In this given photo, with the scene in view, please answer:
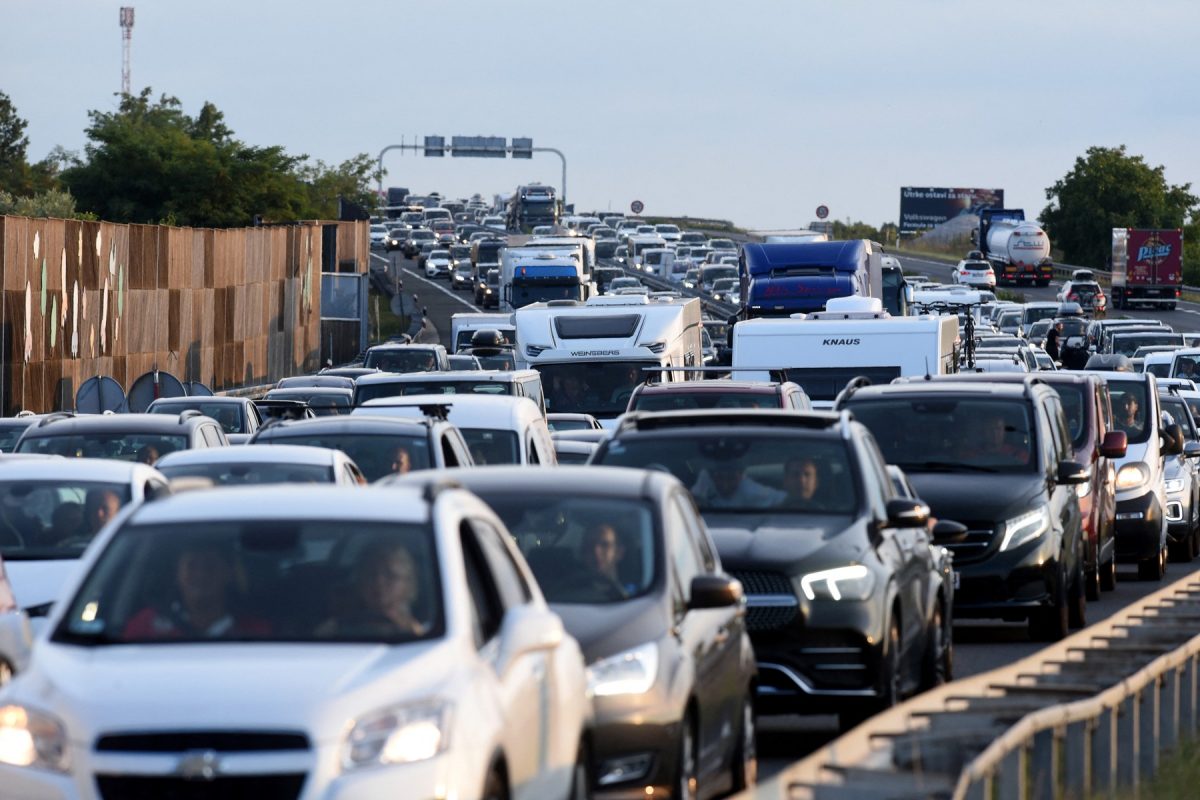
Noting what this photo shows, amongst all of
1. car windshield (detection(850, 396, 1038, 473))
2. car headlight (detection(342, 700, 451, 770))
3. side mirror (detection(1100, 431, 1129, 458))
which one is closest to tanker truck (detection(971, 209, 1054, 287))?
side mirror (detection(1100, 431, 1129, 458))

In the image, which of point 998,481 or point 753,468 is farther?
point 998,481

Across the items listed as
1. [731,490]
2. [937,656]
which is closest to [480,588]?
[731,490]

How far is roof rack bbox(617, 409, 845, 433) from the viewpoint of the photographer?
13539 millimetres

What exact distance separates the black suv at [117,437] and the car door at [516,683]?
35.2 feet

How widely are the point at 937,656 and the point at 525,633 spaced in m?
6.65

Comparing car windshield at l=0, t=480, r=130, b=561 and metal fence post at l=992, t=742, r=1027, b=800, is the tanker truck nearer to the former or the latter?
car windshield at l=0, t=480, r=130, b=561

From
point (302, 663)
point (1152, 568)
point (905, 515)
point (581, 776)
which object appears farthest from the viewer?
point (1152, 568)

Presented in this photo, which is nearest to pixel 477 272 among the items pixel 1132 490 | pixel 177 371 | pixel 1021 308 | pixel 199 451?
pixel 1021 308

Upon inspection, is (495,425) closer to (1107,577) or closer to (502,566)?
(1107,577)

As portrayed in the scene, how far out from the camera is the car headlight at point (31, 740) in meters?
6.89

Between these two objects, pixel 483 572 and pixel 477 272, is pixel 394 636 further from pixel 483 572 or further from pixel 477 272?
pixel 477 272

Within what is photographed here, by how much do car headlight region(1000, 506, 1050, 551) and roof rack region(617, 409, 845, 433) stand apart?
4026 mm

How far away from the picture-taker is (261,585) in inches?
308

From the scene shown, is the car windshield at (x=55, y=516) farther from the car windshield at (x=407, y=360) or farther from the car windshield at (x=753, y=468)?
the car windshield at (x=407, y=360)
